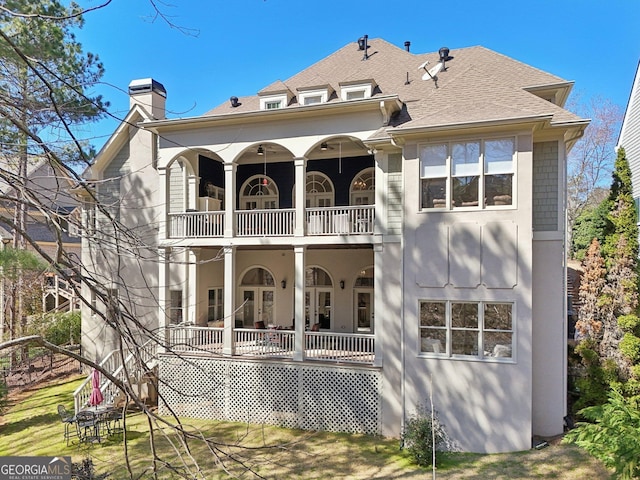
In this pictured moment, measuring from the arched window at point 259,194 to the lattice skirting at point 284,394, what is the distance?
592 centimetres

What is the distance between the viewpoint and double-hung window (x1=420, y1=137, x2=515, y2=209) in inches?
343

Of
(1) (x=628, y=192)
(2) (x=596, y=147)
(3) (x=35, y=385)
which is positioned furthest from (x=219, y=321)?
(2) (x=596, y=147)

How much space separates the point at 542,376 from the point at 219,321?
977cm

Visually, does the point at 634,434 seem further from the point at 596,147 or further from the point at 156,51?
the point at 596,147

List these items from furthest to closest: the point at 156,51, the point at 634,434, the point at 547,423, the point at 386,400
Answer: the point at 386,400 → the point at 547,423 → the point at 634,434 → the point at 156,51

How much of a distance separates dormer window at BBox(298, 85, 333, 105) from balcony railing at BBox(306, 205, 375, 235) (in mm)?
4040

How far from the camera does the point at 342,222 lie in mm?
10617

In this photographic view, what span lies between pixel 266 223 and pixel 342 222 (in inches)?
87.4

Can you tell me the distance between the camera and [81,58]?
1233 centimetres

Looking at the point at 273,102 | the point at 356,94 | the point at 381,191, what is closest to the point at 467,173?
the point at 381,191

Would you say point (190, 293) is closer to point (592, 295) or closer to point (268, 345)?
point (268, 345)

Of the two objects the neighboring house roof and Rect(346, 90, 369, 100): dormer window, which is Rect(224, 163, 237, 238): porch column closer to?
Rect(346, 90, 369, 100): dormer window

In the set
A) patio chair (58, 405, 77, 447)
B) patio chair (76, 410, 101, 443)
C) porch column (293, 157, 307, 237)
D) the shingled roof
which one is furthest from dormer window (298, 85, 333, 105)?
patio chair (58, 405, 77, 447)

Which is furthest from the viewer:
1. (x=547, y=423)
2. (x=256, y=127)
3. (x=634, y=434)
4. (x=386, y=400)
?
(x=256, y=127)
